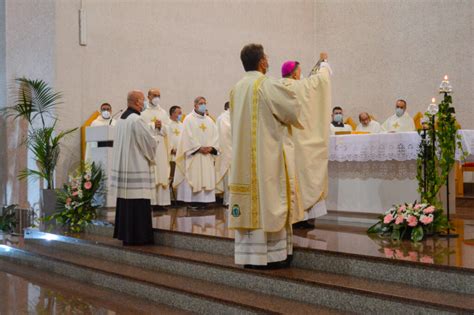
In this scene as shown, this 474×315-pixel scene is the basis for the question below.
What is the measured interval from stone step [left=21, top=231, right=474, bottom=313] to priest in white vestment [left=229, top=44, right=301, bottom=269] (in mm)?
199

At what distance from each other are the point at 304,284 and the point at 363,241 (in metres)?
1.13

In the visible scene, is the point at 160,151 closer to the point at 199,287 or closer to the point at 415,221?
the point at 199,287

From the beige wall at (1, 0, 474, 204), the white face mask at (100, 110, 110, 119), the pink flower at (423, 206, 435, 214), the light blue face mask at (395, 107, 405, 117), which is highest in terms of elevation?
the beige wall at (1, 0, 474, 204)

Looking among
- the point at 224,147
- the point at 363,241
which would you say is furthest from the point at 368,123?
the point at 363,241

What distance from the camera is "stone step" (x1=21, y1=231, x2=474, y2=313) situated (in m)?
4.22

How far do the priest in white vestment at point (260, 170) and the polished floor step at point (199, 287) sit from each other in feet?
0.95

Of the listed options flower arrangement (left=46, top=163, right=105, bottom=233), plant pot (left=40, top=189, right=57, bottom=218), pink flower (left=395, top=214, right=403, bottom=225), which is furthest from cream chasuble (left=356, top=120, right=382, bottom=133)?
pink flower (left=395, top=214, right=403, bottom=225)

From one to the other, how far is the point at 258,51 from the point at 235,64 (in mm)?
8029

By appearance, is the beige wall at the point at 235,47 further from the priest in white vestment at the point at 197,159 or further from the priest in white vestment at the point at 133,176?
the priest in white vestment at the point at 133,176

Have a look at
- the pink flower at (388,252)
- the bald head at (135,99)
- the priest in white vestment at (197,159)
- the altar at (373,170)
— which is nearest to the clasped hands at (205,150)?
the priest in white vestment at (197,159)

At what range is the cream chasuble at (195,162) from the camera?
32.3 feet

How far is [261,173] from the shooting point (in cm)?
511

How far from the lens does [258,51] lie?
17.1 feet

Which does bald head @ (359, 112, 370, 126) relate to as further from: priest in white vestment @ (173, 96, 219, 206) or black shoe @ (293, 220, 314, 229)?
black shoe @ (293, 220, 314, 229)
